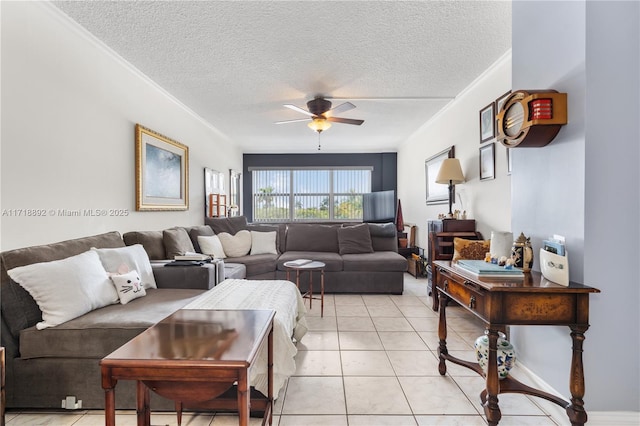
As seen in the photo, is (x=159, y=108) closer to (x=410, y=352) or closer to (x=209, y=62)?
(x=209, y=62)

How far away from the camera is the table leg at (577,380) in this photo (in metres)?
1.54

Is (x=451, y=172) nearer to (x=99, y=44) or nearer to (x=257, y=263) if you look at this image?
(x=257, y=263)

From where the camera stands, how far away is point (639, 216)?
1655mm

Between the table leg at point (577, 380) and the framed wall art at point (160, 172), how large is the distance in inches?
148

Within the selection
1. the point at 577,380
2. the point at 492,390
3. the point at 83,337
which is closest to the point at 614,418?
the point at 577,380

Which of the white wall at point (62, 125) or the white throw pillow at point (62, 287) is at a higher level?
the white wall at point (62, 125)

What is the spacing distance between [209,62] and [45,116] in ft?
4.83

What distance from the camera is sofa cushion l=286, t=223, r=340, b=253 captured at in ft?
17.3

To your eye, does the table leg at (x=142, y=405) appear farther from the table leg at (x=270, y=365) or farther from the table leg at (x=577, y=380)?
the table leg at (x=577, y=380)

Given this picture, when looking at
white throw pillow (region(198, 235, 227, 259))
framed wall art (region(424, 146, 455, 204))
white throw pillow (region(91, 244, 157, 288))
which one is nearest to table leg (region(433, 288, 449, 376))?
white throw pillow (region(91, 244, 157, 288))

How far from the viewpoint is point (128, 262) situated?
8.25 ft

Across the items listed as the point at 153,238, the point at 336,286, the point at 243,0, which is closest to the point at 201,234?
the point at 153,238

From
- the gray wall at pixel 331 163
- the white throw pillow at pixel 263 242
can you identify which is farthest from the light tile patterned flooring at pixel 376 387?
the gray wall at pixel 331 163

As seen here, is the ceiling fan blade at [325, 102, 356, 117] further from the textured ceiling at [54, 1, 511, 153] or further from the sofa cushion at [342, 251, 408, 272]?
the sofa cushion at [342, 251, 408, 272]
